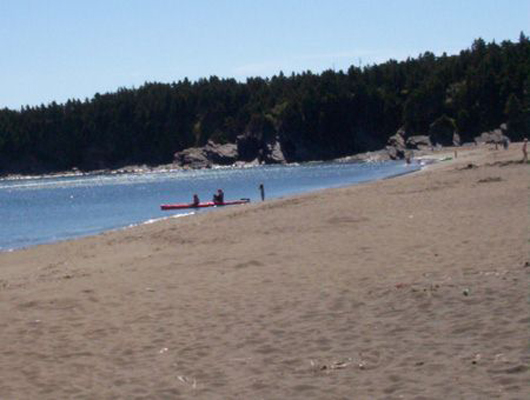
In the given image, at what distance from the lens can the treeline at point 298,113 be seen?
124438 mm

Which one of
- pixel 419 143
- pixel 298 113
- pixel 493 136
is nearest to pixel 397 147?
pixel 419 143

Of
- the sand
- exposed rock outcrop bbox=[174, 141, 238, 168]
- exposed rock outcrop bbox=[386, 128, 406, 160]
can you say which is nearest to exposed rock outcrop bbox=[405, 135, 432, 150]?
exposed rock outcrop bbox=[386, 128, 406, 160]

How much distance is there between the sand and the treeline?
239 ft

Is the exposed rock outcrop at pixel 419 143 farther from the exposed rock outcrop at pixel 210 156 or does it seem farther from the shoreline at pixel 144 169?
the exposed rock outcrop at pixel 210 156

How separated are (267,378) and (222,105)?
554ft

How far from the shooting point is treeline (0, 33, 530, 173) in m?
124

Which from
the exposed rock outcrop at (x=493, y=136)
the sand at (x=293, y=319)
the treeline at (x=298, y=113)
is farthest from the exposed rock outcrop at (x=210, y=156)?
the sand at (x=293, y=319)

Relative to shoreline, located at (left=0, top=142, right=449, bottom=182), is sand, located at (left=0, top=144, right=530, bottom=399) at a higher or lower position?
higher

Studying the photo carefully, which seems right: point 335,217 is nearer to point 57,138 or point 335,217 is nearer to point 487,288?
point 487,288

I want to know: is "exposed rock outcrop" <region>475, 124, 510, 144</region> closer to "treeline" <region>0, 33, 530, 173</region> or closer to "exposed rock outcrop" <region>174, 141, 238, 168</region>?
"treeline" <region>0, 33, 530, 173</region>

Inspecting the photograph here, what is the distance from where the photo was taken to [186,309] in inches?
519

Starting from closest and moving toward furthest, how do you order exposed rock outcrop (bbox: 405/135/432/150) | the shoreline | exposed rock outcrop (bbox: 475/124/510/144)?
exposed rock outcrop (bbox: 475/124/510/144), exposed rock outcrop (bbox: 405/135/432/150), the shoreline

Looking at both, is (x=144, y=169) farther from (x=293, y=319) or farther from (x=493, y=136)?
(x=293, y=319)

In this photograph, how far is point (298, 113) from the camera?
149m
